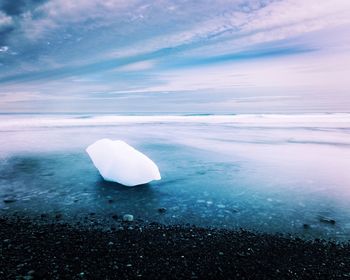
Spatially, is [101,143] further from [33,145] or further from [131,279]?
[33,145]

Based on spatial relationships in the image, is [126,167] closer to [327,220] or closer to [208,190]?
[208,190]

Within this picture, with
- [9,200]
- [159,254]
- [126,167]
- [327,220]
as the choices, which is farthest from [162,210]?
[9,200]

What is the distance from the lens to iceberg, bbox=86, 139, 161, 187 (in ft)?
21.1

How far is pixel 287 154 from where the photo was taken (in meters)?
10.4

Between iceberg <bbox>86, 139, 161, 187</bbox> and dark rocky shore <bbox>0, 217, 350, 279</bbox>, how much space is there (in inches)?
82.6

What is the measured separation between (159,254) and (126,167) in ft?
10.4

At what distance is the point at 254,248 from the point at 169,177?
3.79 metres

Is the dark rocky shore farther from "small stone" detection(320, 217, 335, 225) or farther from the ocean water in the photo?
"small stone" detection(320, 217, 335, 225)

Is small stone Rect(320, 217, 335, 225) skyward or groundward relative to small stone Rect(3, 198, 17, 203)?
groundward

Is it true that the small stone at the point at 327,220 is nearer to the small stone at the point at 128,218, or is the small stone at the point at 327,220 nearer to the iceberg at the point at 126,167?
the small stone at the point at 128,218

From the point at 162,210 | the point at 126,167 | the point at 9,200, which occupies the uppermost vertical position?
the point at 126,167

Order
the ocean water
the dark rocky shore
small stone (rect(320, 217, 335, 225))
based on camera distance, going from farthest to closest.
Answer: the ocean water → small stone (rect(320, 217, 335, 225)) → the dark rocky shore

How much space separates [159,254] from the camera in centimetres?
359

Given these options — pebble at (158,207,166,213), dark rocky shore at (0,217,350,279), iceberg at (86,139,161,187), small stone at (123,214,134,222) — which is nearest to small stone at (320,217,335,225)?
dark rocky shore at (0,217,350,279)
